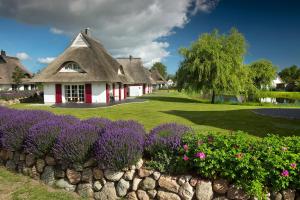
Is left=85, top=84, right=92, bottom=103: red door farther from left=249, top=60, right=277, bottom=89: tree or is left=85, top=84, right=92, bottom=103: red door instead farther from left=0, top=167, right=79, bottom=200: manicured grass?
left=249, top=60, right=277, bottom=89: tree

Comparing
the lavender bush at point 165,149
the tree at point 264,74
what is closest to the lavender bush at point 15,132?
the lavender bush at point 165,149

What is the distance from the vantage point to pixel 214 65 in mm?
29312

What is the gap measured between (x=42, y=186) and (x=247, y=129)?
29.6ft

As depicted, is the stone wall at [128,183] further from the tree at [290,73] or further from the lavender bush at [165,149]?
the tree at [290,73]

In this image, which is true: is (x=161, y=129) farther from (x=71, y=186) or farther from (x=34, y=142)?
(x=34, y=142)

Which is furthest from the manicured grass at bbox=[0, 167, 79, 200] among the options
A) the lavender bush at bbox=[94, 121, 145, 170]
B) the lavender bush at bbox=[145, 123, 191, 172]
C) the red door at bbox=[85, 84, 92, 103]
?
the red door at bbox=[85, 84, 92, 103]

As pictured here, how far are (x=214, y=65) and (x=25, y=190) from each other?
2661 centimetres

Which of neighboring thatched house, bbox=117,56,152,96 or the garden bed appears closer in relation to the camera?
the garden bed

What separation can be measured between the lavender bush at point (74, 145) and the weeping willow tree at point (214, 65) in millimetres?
25111

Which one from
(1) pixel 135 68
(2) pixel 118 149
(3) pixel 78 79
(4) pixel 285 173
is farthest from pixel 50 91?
(4) pixel 285 173

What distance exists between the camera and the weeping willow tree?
2925 centimetres

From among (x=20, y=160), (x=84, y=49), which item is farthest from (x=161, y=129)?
(x=84, y=49)

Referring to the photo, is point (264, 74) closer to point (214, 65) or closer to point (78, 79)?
point (214, 65)

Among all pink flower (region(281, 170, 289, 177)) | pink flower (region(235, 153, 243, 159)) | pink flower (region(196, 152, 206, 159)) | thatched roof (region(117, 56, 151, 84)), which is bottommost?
pink flower (region(281, 170, 289, 177))
